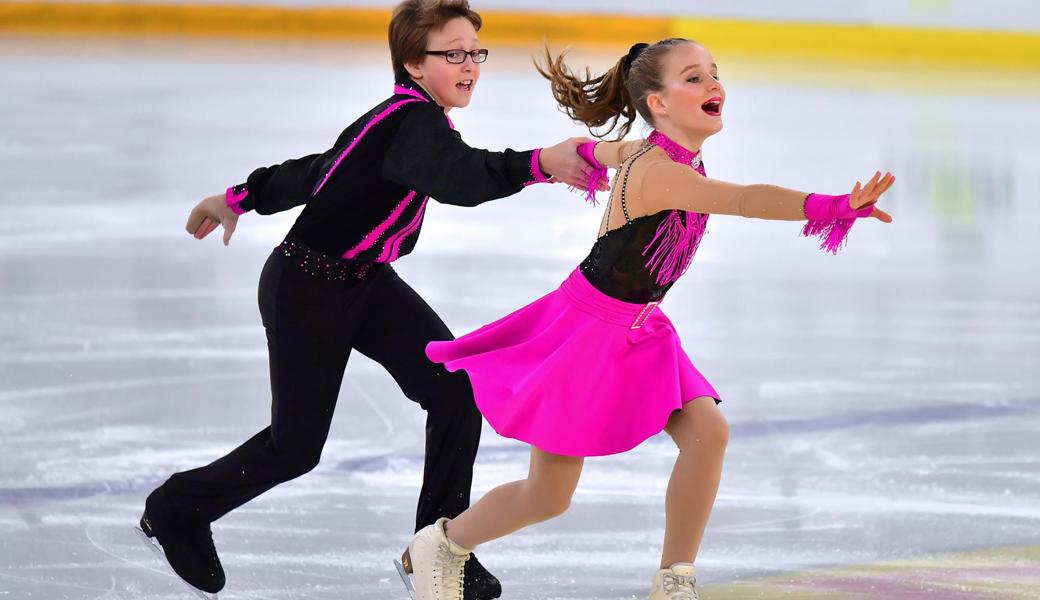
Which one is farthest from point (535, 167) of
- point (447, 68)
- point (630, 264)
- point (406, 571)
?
point (406, 571)

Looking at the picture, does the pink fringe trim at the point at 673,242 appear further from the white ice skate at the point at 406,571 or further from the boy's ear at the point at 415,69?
the white ice skate at the point at 406,571

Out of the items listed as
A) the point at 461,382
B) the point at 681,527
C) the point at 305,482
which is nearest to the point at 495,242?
the point at 305,482

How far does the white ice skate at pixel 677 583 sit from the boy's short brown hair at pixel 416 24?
1002mm

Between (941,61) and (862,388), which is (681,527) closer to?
(862,388)

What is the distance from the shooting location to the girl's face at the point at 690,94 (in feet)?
7.69

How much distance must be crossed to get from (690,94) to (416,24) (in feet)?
1.84

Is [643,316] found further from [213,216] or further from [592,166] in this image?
[213,216]

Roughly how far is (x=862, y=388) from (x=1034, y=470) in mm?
673

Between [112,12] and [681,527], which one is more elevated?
[112,12]

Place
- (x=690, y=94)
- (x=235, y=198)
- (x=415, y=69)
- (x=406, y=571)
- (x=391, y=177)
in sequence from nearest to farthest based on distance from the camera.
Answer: (x=690, y=94)
(x=391, y=177)
(x=415, y=69)
(x=406, y=571)
(x=235, y=198)

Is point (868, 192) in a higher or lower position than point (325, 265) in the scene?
higher

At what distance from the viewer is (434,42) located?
2.60 meters

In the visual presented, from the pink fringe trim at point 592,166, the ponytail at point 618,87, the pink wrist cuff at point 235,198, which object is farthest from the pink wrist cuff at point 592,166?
the pink wrist cuff at point 235,198

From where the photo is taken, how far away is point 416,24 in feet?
8.57
